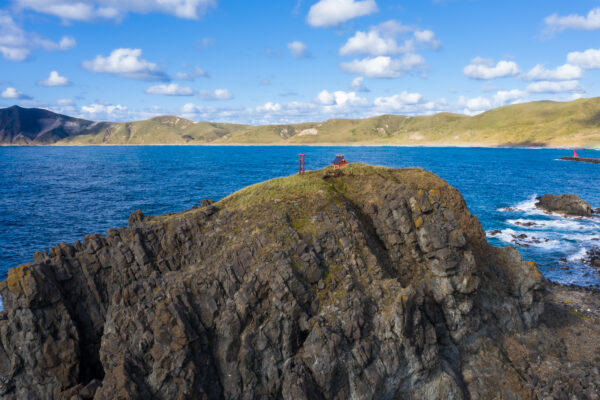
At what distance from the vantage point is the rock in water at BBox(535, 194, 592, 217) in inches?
2889

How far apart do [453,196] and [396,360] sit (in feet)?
56.5

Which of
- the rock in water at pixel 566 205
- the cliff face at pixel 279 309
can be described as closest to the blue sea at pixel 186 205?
the rock in water at pixel 566 205

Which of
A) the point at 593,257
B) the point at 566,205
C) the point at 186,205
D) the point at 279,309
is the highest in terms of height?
the point at 279,309

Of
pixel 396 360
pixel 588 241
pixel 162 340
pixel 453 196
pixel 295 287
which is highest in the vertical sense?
pixel 453 196

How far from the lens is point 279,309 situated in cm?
2255

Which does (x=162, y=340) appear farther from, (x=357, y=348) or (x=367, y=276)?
(x=367, y=276)

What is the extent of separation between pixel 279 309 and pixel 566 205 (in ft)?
253

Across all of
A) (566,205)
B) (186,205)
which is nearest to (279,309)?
(186,205)

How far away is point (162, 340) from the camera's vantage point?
20719 millimetres

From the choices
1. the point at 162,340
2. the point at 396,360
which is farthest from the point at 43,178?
the point at 396,360

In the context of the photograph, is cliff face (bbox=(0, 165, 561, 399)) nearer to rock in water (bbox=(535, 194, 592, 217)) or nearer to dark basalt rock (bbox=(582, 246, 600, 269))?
dark basalt rock (bbox=(582, 246, 600, 269))

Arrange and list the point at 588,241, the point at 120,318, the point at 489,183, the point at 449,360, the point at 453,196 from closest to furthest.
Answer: the point at 120,318, the point at 449,360, the point at 453,196, the point at 588,241, the point at 489,183

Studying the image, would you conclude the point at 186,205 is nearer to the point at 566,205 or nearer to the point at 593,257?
the point at 593,257

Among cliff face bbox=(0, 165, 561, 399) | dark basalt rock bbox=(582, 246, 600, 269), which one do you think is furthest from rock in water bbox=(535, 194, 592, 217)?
cliff face bbox=(0, 165, 561, 399)
